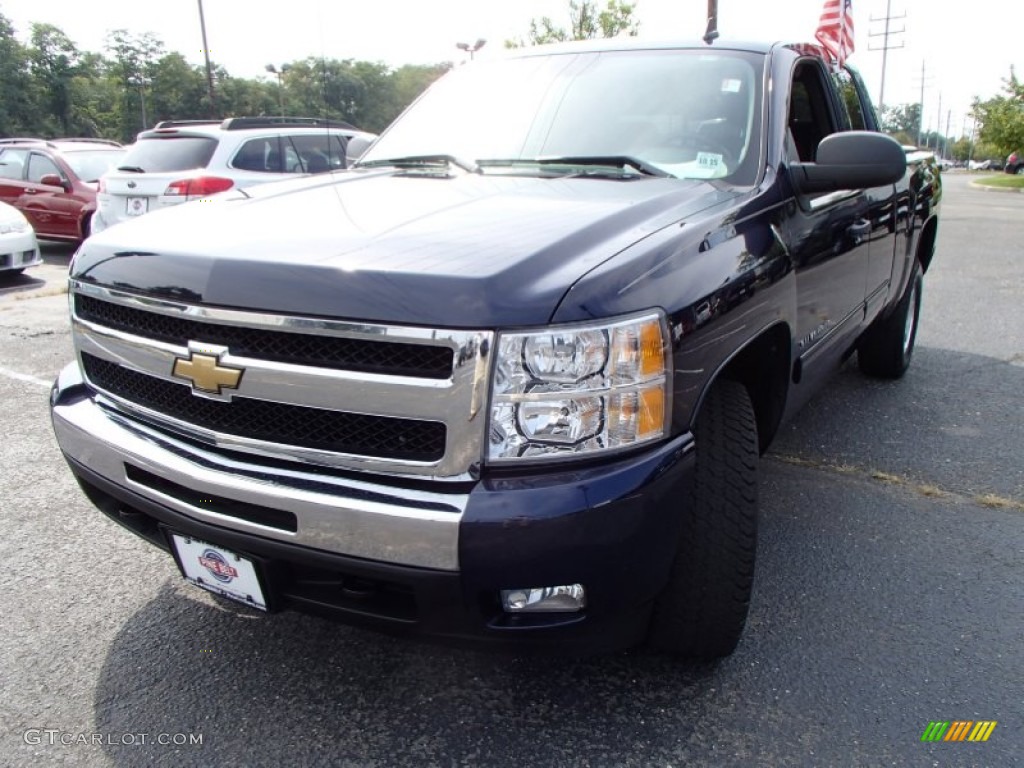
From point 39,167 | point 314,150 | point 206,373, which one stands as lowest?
point 206,373

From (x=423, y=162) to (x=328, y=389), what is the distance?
1532 mm

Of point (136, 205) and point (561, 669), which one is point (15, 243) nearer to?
point (136, 205)

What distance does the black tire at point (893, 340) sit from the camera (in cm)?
474

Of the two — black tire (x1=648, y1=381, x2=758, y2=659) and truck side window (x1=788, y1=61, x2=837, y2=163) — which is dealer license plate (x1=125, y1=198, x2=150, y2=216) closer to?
truck side window (x1=788, y1=61, x2=837, y2=163)

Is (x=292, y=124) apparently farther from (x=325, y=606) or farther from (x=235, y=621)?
(x=325, y=606)

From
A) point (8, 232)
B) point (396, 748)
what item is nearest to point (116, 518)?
point (396, 748)

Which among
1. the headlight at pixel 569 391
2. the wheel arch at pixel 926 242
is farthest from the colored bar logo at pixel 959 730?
the wheel arch at pixel 926 242

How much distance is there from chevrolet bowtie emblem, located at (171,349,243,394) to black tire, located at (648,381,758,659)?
112 centimetres

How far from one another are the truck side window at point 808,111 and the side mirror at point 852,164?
44 cm

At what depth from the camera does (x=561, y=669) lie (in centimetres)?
233

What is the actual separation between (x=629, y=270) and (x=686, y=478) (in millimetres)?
475

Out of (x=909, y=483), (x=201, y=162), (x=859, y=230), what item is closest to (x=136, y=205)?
(x=201, y=162)

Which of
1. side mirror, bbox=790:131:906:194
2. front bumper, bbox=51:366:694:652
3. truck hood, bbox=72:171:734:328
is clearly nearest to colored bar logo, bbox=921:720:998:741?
front bumper, bbox=51:366:694:652

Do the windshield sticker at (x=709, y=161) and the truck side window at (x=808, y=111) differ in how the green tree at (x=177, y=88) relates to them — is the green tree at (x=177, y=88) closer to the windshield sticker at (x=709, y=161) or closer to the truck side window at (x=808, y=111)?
the truck side window at (x=808, y=111)
